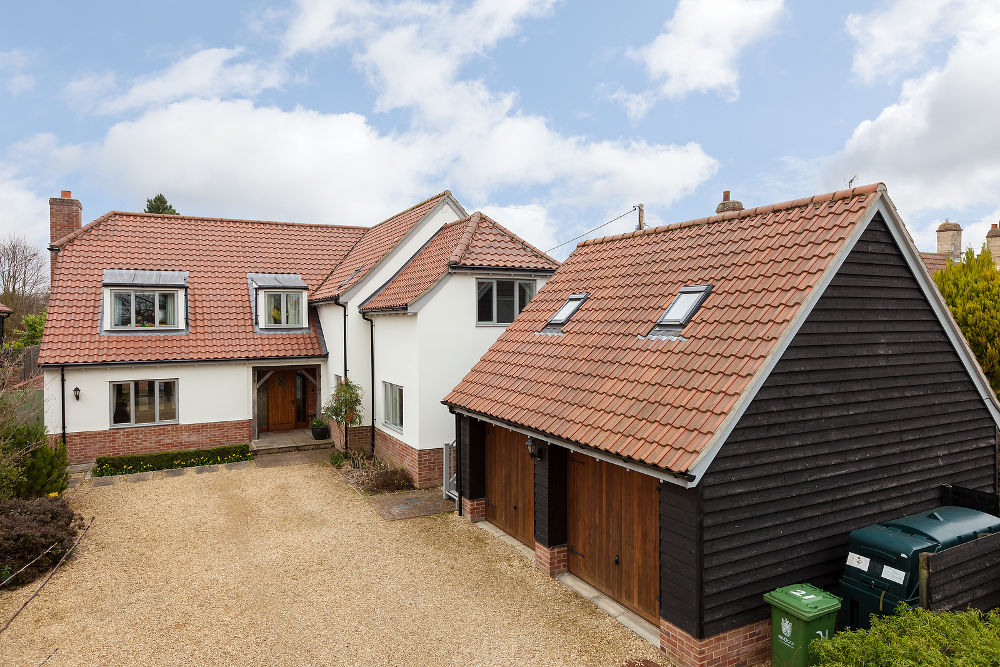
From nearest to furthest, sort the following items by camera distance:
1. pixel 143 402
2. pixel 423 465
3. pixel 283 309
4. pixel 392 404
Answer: pixel 423 465
pixel 392 404
pixel 143 402
pixel 283 309

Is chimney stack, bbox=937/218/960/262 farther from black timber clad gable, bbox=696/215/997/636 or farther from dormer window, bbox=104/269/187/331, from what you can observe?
dormer window, bbox=104/269/187/331

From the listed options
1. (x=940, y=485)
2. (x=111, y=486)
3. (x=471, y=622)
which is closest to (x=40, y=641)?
(x=471, y=622)

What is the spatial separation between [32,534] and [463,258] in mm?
10363

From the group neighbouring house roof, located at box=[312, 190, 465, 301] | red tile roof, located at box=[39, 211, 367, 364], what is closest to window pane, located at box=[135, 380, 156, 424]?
red tile roof, located at box=[39, 211, 367, 364]

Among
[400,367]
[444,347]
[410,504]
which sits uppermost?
[444,347]

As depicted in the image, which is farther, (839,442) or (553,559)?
(553,559)

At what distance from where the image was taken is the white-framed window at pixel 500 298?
1538 cm

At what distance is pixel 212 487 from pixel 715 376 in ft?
44.6

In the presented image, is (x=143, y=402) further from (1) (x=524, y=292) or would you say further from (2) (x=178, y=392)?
(1) (x=524, y=292)

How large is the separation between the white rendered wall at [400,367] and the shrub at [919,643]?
33.8 ft

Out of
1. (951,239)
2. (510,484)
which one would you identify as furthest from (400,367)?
(951,239)

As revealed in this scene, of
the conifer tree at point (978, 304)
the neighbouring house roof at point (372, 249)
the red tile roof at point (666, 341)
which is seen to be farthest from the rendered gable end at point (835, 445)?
the neighbouring house roof at point (372, 249)

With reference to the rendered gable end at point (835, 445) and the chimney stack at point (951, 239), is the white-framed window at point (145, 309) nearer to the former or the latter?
the rendered gable end at point (835, 445)

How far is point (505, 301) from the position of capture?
15.8m
